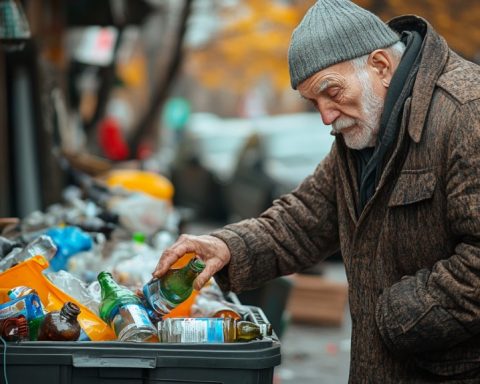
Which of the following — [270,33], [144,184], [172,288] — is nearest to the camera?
[172,288]

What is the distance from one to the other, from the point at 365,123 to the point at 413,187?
29 centimetres

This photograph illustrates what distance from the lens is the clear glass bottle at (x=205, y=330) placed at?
315cm

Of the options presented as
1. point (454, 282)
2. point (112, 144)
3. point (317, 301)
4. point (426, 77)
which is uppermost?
point (426, 77)

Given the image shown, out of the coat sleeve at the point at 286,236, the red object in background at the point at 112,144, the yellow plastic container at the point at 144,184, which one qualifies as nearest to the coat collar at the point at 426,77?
the coat sleeve at the point at 286,236

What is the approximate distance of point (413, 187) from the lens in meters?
3.12

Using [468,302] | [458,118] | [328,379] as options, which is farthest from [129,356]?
[328,379]

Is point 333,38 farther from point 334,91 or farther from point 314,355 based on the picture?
point 314,355

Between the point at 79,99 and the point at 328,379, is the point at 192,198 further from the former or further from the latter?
the point at 328,379

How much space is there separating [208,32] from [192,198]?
28.9ft

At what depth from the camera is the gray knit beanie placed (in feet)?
10.6

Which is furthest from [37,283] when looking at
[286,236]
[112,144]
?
[112,144]

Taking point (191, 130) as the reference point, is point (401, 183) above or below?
above

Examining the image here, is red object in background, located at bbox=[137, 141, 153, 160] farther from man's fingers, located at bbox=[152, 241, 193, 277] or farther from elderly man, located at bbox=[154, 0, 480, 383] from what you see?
elderly man, located at bbox=[154, 0, 480, 383]

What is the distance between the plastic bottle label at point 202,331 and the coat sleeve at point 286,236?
0.48m
